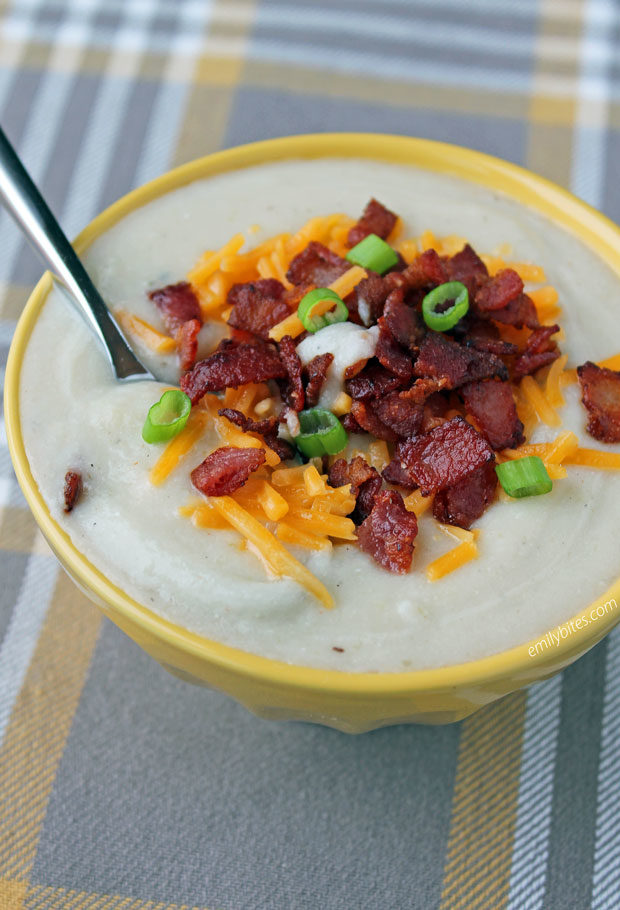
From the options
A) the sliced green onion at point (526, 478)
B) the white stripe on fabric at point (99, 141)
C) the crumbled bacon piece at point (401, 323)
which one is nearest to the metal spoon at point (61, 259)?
the crumbled bacon piece at point (401, 323)

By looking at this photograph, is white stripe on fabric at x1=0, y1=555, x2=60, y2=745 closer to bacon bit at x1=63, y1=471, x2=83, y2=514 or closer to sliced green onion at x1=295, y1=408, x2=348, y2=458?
bacon bit at x1=63, y1=471, x2=83, y2=514

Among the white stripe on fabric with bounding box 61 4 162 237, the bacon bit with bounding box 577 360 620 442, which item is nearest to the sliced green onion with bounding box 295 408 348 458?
the bacon bit with bounding box 577 360 620 442

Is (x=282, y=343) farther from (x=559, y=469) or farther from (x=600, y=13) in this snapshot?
(x=600, y=13)

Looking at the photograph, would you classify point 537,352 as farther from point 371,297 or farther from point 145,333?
point 145,333

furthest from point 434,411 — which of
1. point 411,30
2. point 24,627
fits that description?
point 411,30

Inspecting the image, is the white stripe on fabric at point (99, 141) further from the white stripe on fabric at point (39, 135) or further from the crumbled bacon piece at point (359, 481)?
the crumbled bacon piece at point (359, 481)

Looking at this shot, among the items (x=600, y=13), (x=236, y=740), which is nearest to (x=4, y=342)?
(x=236, y=740)

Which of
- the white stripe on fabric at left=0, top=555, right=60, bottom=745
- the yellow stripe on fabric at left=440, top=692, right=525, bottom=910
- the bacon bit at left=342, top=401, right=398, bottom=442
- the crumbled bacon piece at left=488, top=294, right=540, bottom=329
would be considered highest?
the crumbled bacon piece at left=488, top=294, right=540, bottom=329

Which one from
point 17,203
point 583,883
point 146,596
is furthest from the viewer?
point 17,203
